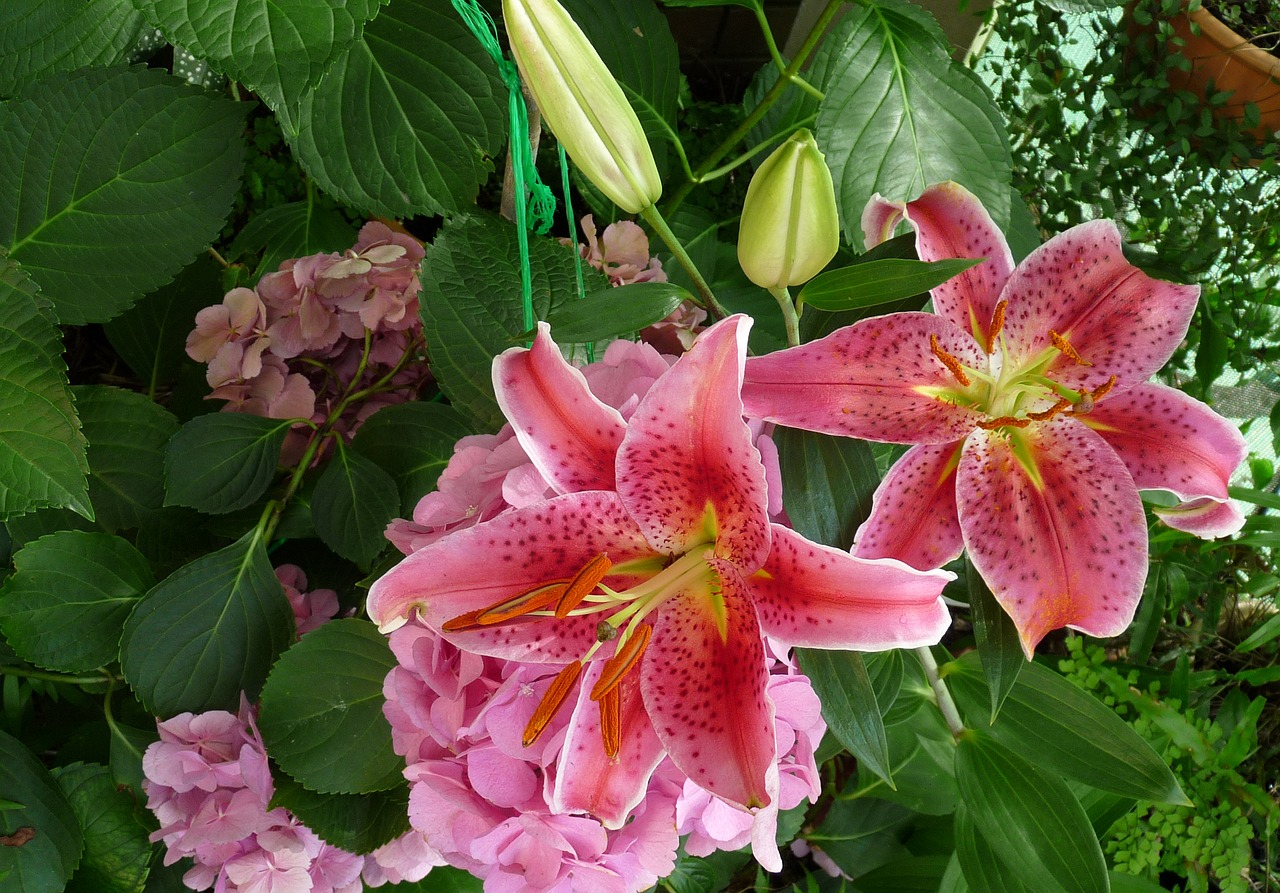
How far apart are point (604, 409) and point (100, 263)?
502mm

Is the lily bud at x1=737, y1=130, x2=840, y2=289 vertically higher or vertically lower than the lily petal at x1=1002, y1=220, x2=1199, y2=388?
higher

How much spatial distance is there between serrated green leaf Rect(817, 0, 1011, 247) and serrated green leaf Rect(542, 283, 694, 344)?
0.26 metres

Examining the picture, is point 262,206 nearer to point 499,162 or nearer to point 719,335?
point 499,162

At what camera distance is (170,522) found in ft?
2.39

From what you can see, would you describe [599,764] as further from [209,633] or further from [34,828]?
[34,828]

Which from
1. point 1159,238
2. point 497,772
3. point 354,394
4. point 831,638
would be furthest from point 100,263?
point 1159,238

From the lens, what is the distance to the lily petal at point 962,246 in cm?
42

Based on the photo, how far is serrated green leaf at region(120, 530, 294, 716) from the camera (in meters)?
0.63

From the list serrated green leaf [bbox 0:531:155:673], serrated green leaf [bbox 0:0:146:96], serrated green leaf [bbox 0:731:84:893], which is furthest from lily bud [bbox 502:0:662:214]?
serrated green leaf [bbox 0:731:84:893]

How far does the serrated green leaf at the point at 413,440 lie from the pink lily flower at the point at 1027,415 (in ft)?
1.10

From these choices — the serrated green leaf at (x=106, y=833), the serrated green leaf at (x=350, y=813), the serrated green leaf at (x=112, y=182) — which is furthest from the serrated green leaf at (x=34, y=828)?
the serrated green leaf at (x=112, y=182)

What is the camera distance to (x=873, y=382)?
1.30ft

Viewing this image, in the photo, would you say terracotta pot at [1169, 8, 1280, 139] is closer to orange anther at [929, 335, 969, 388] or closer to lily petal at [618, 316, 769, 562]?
orange anther at [929, 335, 969, 388]

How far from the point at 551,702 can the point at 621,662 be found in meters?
0.03
